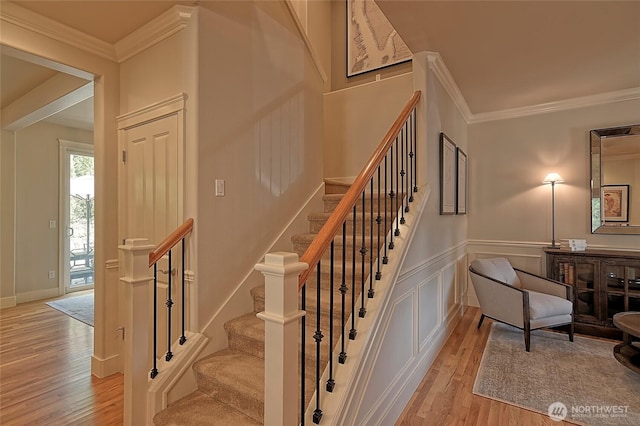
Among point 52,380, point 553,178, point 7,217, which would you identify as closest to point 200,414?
point 52,380

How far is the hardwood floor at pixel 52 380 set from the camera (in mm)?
2129

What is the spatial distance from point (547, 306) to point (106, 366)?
4067mm

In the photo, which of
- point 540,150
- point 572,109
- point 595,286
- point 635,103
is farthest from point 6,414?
point 635,103

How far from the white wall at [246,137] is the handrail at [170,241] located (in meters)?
0.08

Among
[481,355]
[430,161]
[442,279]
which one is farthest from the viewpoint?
[442,279]

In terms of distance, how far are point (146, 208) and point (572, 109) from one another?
15.8ft

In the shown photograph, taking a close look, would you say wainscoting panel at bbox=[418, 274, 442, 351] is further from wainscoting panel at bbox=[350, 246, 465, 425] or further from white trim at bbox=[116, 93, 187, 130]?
white trim at bbox=[116, 93, 187, 130]

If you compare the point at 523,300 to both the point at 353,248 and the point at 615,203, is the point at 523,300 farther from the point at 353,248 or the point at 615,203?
the point at 353,248

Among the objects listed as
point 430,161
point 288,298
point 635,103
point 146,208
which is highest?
point 635,103

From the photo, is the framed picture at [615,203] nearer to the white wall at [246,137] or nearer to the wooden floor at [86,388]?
the wooden floor at [86,388]

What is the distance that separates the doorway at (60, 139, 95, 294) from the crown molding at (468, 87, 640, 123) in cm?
609

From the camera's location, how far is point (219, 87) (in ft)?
7.63

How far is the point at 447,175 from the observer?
3.26 m

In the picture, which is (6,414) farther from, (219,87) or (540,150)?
(540,150)
